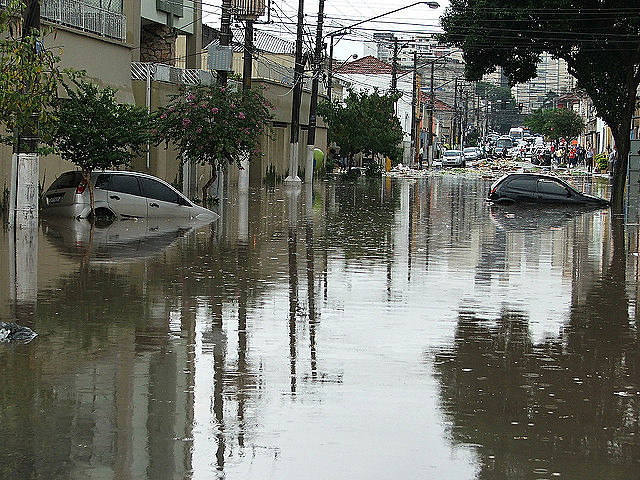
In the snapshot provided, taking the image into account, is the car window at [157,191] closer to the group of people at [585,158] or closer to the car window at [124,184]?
the car window at [124,184]

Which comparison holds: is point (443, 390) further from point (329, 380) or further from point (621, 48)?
point (621, 48)

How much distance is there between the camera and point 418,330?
11.7 meters

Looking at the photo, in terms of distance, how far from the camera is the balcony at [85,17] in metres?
29.3

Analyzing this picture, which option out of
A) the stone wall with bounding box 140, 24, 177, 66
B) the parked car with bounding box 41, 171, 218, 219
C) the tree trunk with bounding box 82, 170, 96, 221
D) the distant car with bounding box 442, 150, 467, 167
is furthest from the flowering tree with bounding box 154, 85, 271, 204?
the distant car with bounding box 442, 150, 467, 167

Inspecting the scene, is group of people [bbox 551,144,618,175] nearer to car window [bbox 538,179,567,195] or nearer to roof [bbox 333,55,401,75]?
roof [bbox 333,55,401,75]

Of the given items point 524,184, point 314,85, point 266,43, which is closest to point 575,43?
point 524,184

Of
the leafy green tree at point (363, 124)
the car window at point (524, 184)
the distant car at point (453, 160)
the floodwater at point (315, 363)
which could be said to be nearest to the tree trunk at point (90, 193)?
the floodwater at point (315, 363)

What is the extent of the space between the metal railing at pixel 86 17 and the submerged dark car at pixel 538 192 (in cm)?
1369

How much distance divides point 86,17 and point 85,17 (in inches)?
5.0

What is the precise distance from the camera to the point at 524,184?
1467 inches

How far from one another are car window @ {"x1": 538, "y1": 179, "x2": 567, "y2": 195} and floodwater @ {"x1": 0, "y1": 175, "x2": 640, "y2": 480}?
1620 cm

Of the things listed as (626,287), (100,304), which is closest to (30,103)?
(100,304)

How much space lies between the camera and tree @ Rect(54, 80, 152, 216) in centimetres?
2511

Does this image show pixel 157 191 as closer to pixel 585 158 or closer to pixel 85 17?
pixel 85 17
